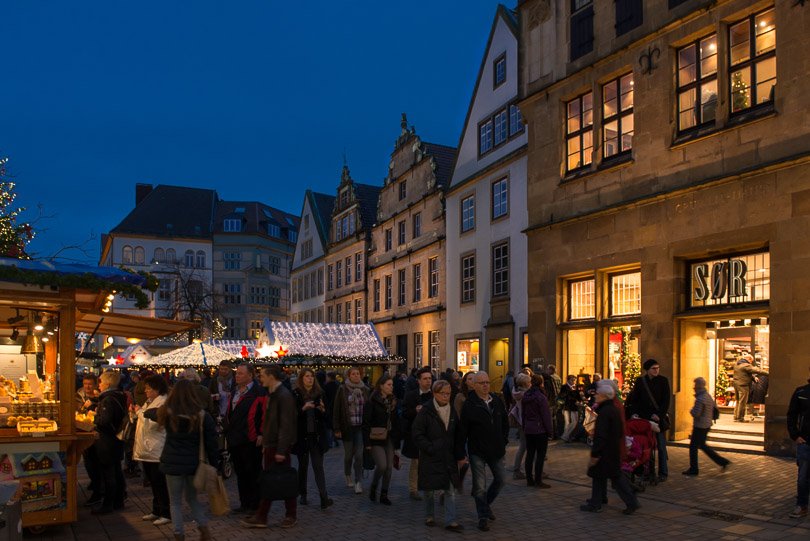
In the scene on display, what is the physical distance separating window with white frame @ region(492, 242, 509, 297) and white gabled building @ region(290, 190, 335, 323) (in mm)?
21565

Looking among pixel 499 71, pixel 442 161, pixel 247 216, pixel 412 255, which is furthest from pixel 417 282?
pixel 247 216

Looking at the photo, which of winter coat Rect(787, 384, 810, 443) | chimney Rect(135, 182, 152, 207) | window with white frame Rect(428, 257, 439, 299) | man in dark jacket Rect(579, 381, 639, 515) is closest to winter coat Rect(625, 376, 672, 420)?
man in dark jacket Rect(579, 381, 639, 515)

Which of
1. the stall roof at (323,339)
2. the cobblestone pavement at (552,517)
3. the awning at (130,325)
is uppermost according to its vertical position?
the awning at (130,325)

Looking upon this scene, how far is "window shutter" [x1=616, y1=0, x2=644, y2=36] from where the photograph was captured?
17.4 m

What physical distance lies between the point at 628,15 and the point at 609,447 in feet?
38.7

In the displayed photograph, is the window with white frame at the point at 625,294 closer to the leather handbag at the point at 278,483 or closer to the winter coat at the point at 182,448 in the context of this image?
the leather handbag at the point at 278,483

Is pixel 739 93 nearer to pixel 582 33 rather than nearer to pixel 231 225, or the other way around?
pixel 582 33

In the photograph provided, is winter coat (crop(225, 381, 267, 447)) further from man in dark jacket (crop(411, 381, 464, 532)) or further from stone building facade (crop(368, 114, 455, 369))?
stone building facade (crop(368, 114, 455, 369))

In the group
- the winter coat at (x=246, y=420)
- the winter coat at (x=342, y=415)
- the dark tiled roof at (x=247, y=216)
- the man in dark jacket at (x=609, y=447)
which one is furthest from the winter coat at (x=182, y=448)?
the dark tiled roof at (x=247, y=216)

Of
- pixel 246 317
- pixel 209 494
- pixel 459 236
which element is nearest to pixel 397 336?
pixel 459 236

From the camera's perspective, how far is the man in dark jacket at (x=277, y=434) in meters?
8.71

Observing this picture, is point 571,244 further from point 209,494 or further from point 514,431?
point 209,494

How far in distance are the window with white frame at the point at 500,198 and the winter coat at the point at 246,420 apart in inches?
675

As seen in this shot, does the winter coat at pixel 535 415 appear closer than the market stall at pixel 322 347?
Yes
